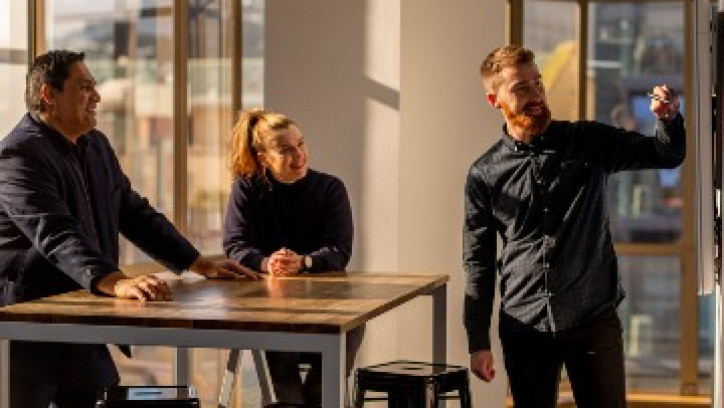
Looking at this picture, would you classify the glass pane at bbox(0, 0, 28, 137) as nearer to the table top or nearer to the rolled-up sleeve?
the table top

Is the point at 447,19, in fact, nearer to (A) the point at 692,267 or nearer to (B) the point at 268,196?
(B) the point at 268,196

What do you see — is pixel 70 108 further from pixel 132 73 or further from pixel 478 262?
pixel 132 73

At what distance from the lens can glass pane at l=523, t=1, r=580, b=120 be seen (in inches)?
291

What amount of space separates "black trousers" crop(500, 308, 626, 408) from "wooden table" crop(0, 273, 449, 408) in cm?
38

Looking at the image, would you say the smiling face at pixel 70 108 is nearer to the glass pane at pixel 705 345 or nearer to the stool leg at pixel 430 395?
the stool leg at pixel 430 395

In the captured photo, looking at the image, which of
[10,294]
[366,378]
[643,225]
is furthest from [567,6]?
[10,294]

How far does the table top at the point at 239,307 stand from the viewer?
11.6 ft

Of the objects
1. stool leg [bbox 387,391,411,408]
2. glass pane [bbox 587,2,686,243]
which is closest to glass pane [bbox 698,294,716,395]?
glass pane [bbox 587,2,686,243]

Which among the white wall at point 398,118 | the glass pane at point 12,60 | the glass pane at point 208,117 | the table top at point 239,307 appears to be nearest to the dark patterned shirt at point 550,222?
the table top at point 239,307

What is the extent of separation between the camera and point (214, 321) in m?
3.55

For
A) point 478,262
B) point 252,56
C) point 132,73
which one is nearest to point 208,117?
point 252,56

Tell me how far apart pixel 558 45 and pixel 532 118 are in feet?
11.1

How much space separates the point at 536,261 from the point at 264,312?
793mm

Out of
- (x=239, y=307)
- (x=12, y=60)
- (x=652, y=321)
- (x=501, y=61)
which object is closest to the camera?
(x=239, y=307)
